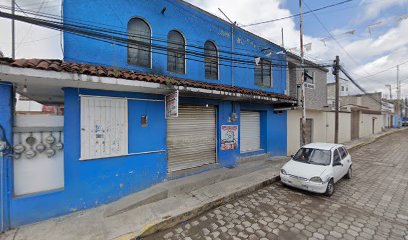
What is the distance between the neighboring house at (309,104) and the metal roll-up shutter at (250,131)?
277 centimetres

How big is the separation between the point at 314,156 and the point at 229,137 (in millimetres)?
3343

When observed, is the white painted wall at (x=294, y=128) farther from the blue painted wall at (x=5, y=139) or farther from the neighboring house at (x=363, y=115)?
the blue painted wall at (x=5, y=139)

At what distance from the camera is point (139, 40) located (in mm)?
6352

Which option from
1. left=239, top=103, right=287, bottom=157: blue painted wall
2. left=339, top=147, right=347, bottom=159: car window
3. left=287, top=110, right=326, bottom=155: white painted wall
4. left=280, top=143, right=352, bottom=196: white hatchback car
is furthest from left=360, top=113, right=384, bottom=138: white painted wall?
left=280, top=143, right=352, bottom=196: white hatchback car

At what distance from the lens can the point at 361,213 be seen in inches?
193

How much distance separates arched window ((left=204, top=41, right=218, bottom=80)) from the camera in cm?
825

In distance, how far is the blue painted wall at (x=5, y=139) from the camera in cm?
406

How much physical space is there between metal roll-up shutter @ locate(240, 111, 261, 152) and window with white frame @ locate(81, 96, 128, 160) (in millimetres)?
5983

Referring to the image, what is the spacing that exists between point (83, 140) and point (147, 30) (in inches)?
163

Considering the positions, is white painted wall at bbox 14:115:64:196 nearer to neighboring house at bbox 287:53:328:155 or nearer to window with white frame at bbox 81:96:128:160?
window with white frame at bbox 81:96:128:160

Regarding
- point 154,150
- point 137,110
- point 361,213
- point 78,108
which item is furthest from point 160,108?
point 361,213

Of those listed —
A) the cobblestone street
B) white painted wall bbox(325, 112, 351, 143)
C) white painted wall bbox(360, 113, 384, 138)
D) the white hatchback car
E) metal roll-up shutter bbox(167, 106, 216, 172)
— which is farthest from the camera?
white painted wall bbox(360, 113, 384, 138)

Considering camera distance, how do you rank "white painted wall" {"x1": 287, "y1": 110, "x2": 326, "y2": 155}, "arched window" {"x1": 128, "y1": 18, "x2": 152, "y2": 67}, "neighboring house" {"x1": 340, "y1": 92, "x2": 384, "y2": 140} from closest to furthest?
1. "arched window" {"x1": 128, "y1": 18, "x2": 152, "y2": 67}
2. "white painted wall" {"x1": 287, "y1": 110, "x2": 326, "y2": 155}
3. "neighboring house" {"x1": 340, "y1": 92, "x2": 384, "y2": 140}

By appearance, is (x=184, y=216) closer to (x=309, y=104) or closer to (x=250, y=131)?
(x=250, y=131)
